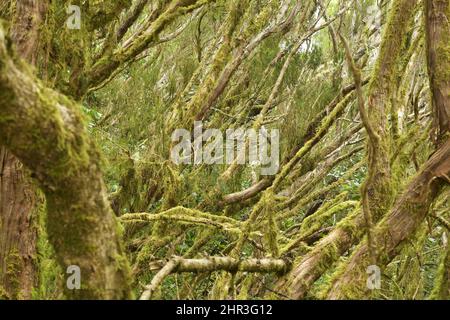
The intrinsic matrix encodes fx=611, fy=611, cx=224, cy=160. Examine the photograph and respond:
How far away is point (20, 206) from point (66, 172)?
1.80 meters

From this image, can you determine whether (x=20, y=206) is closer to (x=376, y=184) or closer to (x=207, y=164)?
(x=376, y=184)

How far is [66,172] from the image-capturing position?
1.59m

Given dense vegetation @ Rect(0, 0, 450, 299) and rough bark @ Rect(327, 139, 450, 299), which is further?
rough bark @ Rect(327, 139, 450, 299)

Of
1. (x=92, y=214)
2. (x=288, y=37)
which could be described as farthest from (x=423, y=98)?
(x=92, y=214)

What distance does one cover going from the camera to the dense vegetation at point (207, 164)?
167cm

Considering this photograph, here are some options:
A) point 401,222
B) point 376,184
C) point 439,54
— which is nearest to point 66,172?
point 401,222

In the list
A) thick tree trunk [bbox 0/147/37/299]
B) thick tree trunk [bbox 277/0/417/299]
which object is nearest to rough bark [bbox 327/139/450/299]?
thick tree trunk [bbox 277/0/417/299]

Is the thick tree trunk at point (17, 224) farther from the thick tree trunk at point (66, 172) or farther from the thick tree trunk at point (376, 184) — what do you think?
the thick tree trunk at point (66, 172)

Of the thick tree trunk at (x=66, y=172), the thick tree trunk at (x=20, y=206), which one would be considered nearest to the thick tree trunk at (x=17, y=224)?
the thick tree trunk at (x=20, y=206)

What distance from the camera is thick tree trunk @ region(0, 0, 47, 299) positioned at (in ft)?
10.5

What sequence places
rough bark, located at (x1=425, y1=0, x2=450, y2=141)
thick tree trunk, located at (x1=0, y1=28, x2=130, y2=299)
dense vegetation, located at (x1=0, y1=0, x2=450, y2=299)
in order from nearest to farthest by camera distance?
thick tree trunk, located at (x1=0, y1=28, x2=130, y2=299)
dense vegetation, located at (x1=0, y1=0, x2=450, y2=299)
rough bark, located at (x1=425, y1=0, x2=450, y2=141)

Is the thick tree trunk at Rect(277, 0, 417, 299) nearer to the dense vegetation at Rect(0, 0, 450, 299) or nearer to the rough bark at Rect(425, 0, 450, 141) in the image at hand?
the dense vegetation at Rect(0, 0, 450, 299)

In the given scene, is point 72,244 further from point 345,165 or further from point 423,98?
point 345,165

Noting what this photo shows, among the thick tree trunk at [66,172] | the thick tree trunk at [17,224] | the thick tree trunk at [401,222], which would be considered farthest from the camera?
the thick tree trunk at [17,224]
